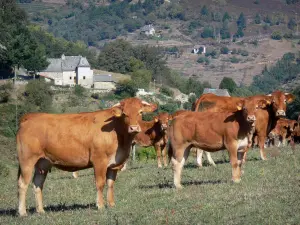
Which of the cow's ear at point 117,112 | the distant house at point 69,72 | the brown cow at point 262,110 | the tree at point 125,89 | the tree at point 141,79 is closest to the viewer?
the cow's ear at point 117,112

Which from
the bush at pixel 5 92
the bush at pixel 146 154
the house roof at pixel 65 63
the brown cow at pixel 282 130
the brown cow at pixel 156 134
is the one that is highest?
the brown cow at pixel 156 134

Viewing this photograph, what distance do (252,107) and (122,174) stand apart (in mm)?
6497

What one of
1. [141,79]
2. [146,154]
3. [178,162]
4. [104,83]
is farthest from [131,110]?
[104,83]

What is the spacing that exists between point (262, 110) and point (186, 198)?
868 cm

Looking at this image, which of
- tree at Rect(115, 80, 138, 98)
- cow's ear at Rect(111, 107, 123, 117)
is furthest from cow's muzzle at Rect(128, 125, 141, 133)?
tree at Rect(115, 80, 138, 98)

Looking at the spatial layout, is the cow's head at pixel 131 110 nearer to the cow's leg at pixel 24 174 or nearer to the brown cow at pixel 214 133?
the cow's leg at pixel 24 174

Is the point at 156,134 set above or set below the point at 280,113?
below

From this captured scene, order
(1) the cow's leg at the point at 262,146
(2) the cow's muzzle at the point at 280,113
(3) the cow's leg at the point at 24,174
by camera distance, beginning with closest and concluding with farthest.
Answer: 1. (3) the cow's leg at the point at 24,174
2. (2) the cow's muzzle at the point at 280,113
3. (1) the cow's leg at the point at 262,146

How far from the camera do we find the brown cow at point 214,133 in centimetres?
1996

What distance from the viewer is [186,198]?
1716 cm

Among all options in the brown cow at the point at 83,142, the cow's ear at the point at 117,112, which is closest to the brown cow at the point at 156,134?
the brown cow at the point at 83,142

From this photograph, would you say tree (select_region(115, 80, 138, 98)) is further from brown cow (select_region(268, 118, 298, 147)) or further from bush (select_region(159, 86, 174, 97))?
brown cow (select_region(268, 118, 298, 147))

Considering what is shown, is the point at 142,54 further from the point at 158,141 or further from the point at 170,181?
the point at 170,181

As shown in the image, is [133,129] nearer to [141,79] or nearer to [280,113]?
[280,113]
